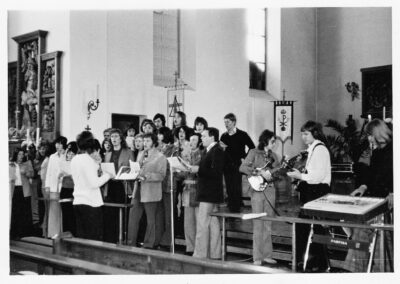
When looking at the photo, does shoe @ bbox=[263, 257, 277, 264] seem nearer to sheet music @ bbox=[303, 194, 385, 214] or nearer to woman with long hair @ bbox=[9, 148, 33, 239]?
sheet music @ bbox=[303, 194, 385, 214]

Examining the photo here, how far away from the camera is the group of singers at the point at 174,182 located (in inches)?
194

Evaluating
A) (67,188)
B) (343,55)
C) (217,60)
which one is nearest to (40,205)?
(67,188)

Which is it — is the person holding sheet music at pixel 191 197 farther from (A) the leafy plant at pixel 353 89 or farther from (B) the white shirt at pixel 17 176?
(A) the leafy plant at pixel 353 89

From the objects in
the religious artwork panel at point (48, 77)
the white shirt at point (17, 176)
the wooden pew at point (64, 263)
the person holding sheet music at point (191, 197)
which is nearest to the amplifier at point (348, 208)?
the wooden pew at point (64, 263)

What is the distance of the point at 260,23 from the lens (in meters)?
13.8

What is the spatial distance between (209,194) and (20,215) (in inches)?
120

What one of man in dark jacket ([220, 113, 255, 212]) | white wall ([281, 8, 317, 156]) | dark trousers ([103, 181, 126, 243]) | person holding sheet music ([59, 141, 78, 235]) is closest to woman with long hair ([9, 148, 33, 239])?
person holding sheet music ([59, 141, 78, 235])

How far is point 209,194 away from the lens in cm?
562

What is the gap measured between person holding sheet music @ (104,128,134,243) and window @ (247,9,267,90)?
24.6 ft

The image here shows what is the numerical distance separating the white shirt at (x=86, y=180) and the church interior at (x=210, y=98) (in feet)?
1.24

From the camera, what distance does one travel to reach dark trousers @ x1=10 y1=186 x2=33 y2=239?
23.5ft

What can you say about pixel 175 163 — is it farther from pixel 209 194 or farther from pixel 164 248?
pixel 164 248

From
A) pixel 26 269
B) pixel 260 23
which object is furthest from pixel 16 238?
pixel 260 23
